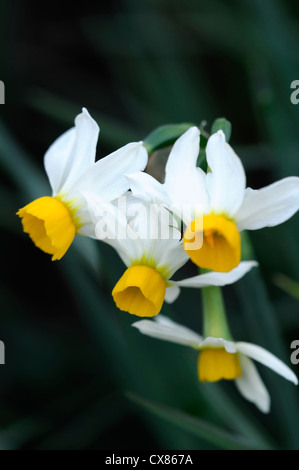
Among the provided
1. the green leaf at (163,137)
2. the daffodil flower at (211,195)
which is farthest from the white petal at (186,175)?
the green leaf at (163,137)

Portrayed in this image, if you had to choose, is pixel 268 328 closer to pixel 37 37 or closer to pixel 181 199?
pixel 181 199

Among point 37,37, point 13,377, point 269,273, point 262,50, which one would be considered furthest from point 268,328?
point 37,37

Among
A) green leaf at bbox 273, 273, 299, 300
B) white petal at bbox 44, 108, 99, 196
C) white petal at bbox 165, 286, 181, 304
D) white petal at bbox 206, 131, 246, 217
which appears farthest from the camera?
green leaf at bbox 273, 273, 299, 300

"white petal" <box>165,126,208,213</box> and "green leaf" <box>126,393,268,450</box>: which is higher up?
"white petal" <box>165,126,208,213</box>

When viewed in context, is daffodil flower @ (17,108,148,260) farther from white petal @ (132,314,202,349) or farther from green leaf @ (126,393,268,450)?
green leaf @ (126,393,268,450)

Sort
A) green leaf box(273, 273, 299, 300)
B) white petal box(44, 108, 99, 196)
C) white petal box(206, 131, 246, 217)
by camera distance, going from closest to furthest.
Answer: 1. white petal box(206, 131, 246, 217)
2. white petal box(44, 108, 99, 196)
3. green leaf box(273, 273, 299, 300)

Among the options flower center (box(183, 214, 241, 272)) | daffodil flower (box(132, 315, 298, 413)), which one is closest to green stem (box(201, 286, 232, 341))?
daffodil flower (box(132, 315, 298, 413))

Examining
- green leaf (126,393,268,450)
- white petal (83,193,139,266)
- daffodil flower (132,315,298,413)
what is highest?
white petal (83,193,139,266)
